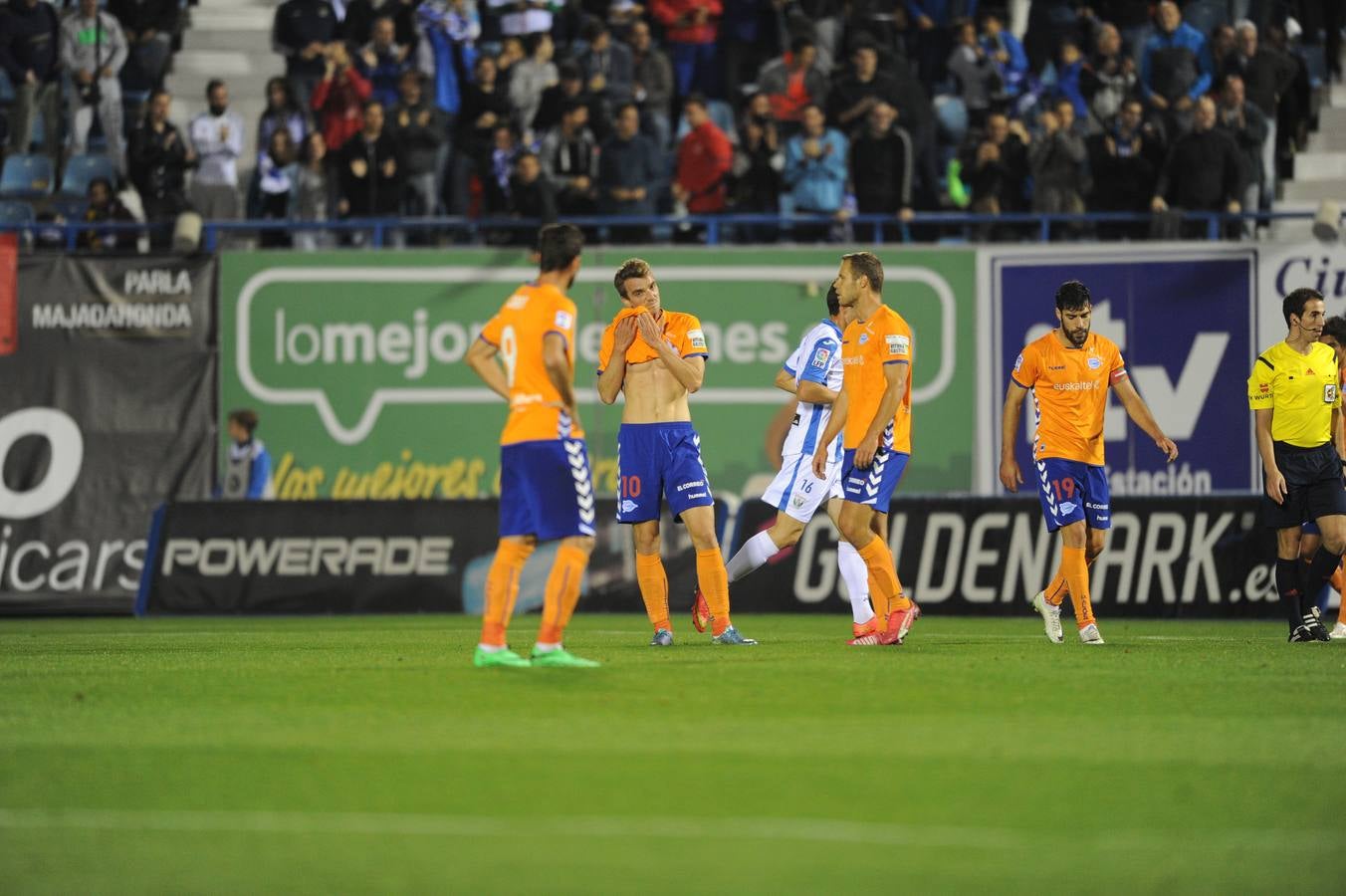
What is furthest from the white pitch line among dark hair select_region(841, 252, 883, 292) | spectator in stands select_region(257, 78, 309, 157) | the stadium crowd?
spectator in stands select_region(257, 78, 309, 157)

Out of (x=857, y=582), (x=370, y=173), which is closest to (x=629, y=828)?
(x=857, y=582)

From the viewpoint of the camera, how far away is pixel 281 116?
76.9 feet

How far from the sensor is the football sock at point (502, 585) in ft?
33.5

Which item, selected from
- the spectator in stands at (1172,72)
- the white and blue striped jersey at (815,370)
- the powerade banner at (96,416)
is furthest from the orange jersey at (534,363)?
the spectator in stands at (1172,72)

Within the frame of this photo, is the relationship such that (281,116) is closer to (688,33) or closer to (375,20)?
(375,20)

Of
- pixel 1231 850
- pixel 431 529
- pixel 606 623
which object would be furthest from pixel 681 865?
pixel 431 529

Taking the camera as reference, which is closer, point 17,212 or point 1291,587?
point 1291,587

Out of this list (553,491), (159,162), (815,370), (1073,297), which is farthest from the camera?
(159,162)

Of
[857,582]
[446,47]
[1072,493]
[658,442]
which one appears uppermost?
[446,47]

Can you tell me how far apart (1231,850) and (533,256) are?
56.8ft

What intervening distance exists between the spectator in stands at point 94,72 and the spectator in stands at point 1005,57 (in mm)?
10529

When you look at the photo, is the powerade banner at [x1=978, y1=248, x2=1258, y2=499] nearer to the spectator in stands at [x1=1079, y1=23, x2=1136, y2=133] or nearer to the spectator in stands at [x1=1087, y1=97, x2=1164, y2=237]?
the spectator in stands at [x1=1087, y1=97, x2=1164, y2=237]

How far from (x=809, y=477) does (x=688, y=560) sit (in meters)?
7.19

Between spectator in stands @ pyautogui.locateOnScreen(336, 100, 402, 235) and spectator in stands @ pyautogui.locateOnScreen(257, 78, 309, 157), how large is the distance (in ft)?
3.04
